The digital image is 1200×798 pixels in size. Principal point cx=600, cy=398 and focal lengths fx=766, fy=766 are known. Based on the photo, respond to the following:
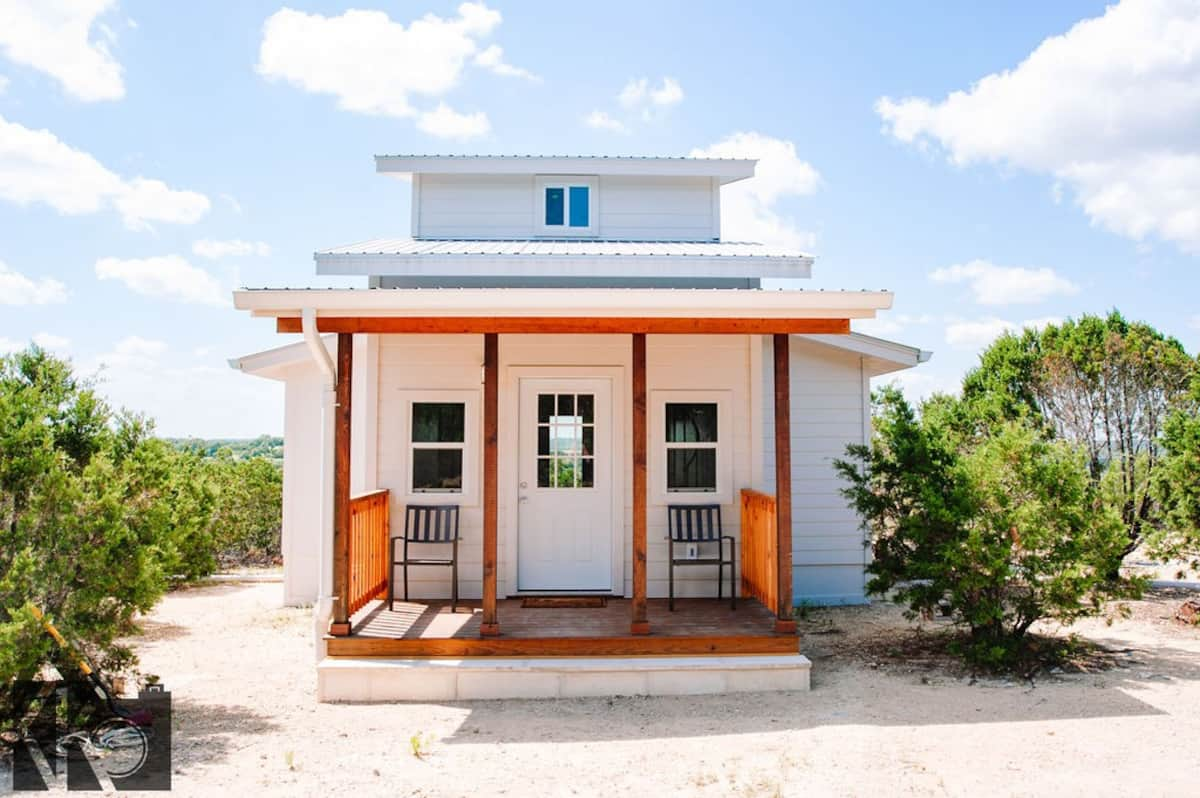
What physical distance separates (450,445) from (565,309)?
2280 mm

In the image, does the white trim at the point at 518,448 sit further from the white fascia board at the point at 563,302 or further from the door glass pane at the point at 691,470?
the white fascia board at the point at 563,302

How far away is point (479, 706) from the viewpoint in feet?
16.9

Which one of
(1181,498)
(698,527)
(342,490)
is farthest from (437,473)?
(1181,498)

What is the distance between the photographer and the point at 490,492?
213 inches

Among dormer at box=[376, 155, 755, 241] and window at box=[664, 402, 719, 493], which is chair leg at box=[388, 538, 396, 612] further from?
dormer at box=[376, 155, 755, 241]

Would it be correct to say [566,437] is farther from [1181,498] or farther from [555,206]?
[1181,498]

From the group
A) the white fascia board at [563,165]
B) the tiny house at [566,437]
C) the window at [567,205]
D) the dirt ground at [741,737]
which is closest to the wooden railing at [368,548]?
the tiny house at [566,437]

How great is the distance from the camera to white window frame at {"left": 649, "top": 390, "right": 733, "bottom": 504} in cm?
710

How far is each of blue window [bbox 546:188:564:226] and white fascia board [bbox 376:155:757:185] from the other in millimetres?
255

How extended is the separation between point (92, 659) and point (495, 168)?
7289 mm

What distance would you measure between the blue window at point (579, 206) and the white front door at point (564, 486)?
3.74 metres

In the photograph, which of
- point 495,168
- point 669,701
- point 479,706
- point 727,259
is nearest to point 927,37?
point 727,259

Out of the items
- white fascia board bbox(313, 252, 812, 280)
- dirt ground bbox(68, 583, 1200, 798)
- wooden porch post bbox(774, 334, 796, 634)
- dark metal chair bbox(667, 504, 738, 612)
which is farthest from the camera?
white fascia board bbox(313, 252, 812, 280)

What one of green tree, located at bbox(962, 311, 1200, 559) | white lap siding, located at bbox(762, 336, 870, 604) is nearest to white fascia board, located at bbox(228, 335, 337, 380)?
white lap siding, located at bbox(762, 336, 870, 604)
